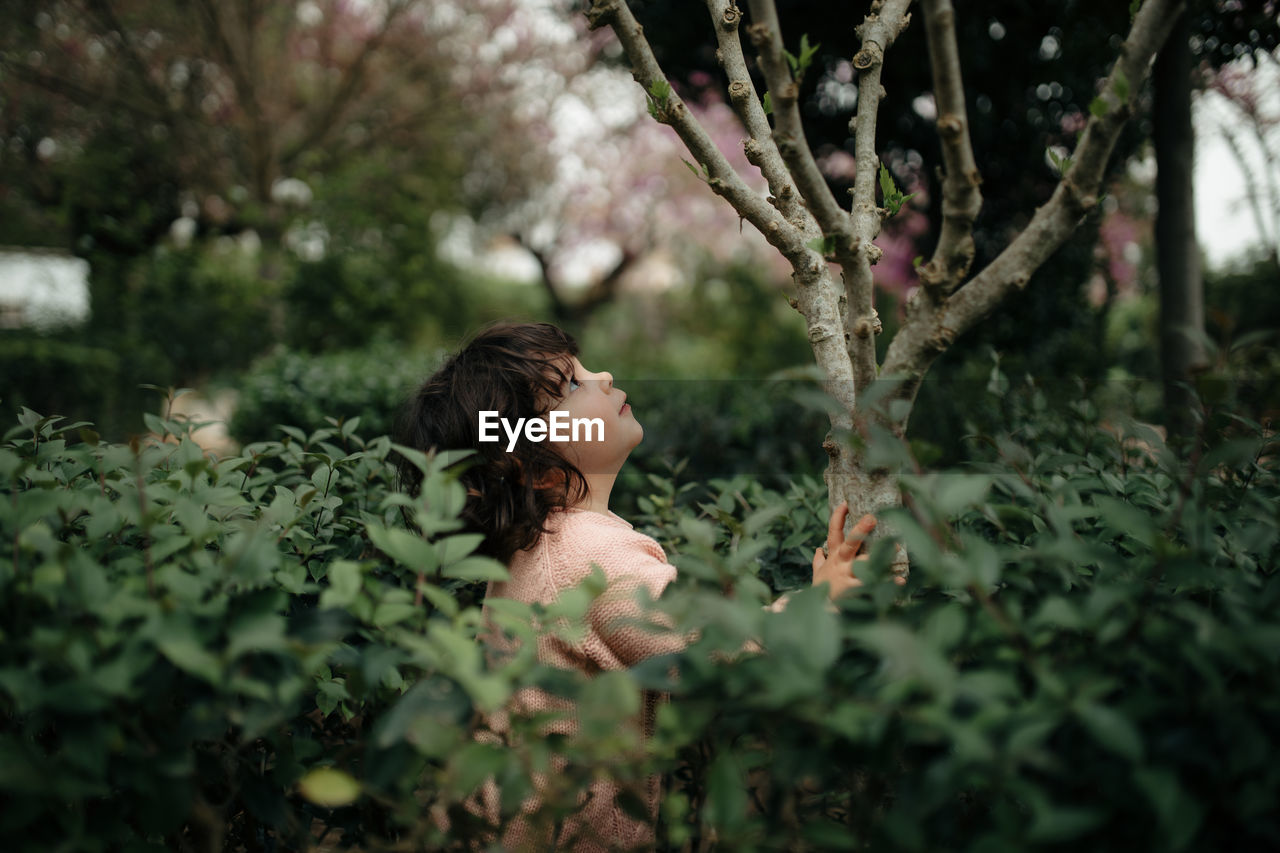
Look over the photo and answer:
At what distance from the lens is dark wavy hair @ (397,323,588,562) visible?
4.87 ft

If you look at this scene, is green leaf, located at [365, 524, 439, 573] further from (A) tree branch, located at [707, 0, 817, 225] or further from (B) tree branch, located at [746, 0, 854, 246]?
(A) tree branch, located at [707, 0, 817, 225]

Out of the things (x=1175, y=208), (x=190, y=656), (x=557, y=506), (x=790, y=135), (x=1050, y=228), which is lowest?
(x=190, y=656)

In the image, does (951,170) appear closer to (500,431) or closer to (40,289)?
(500,431)

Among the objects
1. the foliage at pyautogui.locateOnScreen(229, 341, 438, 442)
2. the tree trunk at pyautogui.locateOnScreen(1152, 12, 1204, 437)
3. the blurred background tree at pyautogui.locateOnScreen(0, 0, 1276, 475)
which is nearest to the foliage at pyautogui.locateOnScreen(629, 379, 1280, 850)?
the blurred background tree at pyautogui.locateOnScreen(0, 0, 1276, 475)

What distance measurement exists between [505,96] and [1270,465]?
10.1 m

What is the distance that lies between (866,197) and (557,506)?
806 millimetres

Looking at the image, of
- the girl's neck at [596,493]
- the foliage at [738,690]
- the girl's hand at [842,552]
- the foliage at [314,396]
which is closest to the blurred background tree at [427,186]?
the foliage at [314,396]

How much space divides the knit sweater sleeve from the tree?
14.1 inches

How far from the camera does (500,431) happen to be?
62.2 inches

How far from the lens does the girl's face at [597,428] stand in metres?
1.65

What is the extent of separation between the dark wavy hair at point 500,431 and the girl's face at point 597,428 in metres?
0.03

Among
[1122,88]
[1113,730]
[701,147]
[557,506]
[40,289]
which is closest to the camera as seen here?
[1113,730]

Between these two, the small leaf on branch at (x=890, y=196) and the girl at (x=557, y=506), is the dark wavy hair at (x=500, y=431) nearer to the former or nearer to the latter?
the girl at (x=557, y=506)

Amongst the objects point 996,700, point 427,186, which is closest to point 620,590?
point 996,700
